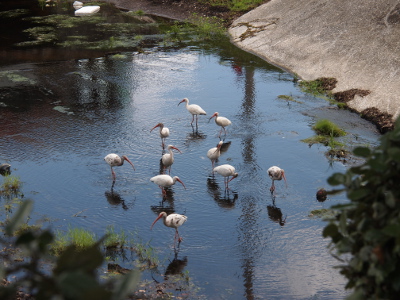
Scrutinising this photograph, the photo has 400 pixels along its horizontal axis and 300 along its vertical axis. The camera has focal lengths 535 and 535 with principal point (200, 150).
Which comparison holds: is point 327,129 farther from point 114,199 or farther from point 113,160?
point 114,199

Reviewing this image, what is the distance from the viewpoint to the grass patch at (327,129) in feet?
39.6

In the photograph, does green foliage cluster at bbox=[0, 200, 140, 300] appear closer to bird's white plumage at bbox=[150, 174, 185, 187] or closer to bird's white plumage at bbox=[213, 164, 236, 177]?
bird's white plumage at bbox=[150, 174, 185, 187]

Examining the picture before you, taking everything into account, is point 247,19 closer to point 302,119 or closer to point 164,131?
point 302,119

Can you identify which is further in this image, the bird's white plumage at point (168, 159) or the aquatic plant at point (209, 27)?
the aquatic plant at point (209, 27)

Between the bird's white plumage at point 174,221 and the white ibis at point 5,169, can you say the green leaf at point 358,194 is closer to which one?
the bird's white plumage at point 174,221

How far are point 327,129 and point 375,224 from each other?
10114 mm

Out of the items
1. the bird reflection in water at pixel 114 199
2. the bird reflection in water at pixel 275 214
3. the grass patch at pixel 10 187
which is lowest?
the bird reflection in water at pixel 275 214

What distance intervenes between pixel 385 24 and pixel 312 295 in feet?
38.4

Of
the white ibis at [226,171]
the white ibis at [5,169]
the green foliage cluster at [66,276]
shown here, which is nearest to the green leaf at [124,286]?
the green foliage cluster at [66,276]

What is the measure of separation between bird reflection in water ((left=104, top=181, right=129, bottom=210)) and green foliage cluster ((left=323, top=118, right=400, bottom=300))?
22.9 ft

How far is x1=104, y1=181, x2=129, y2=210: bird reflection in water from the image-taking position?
923cm

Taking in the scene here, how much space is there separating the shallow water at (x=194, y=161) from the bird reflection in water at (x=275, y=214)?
0.03 meters

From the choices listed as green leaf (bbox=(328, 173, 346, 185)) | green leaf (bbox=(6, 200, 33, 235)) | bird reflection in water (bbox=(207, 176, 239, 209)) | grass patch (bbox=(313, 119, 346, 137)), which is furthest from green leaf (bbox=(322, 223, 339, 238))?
grass patch (bbox=(313, 119, 346, 137))

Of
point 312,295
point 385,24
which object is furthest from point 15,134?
point 385,24
